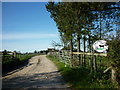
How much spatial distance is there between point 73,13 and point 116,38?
2773 mm

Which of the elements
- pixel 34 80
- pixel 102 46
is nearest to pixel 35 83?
pixel 34 80

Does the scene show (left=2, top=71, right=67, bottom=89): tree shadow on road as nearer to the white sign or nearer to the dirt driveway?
the dirt driveway

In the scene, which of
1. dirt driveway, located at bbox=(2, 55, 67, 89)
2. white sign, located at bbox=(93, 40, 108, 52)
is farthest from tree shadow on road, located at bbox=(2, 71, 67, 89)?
white sign, located at bbox=(93, 40, 108, 52)

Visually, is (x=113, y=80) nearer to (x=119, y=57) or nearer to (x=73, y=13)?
(x=119, y=57)

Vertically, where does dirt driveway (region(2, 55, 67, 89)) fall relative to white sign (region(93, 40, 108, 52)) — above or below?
below

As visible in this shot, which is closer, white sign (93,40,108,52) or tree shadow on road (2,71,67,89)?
white sign (93,40,108,52)

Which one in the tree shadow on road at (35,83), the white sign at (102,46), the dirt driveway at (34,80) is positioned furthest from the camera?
the dirt driveway at (34,80)

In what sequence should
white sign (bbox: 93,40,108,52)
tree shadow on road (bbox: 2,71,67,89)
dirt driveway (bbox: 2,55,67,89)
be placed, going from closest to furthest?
white sign (bbox: 93,40,108,52) → tree shadow on road (bbox: 2,71,67,89) → dirt driveway (bbox: 2,55,67,89)

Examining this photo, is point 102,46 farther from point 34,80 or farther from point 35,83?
point 34,80

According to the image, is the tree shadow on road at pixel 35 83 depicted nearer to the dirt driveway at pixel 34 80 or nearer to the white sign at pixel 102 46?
the dirt driveway at pixel 34 80

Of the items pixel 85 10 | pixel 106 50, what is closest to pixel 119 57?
pixel 106 50

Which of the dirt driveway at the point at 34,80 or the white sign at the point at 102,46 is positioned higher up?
the white sign at the point at 102,46

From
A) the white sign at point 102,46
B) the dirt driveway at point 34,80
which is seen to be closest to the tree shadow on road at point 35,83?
the dirt driveway at point 34,80

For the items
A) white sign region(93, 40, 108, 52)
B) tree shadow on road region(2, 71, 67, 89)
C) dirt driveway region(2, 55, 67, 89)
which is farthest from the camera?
dirt driveway region(2, 55, 67, 89)
